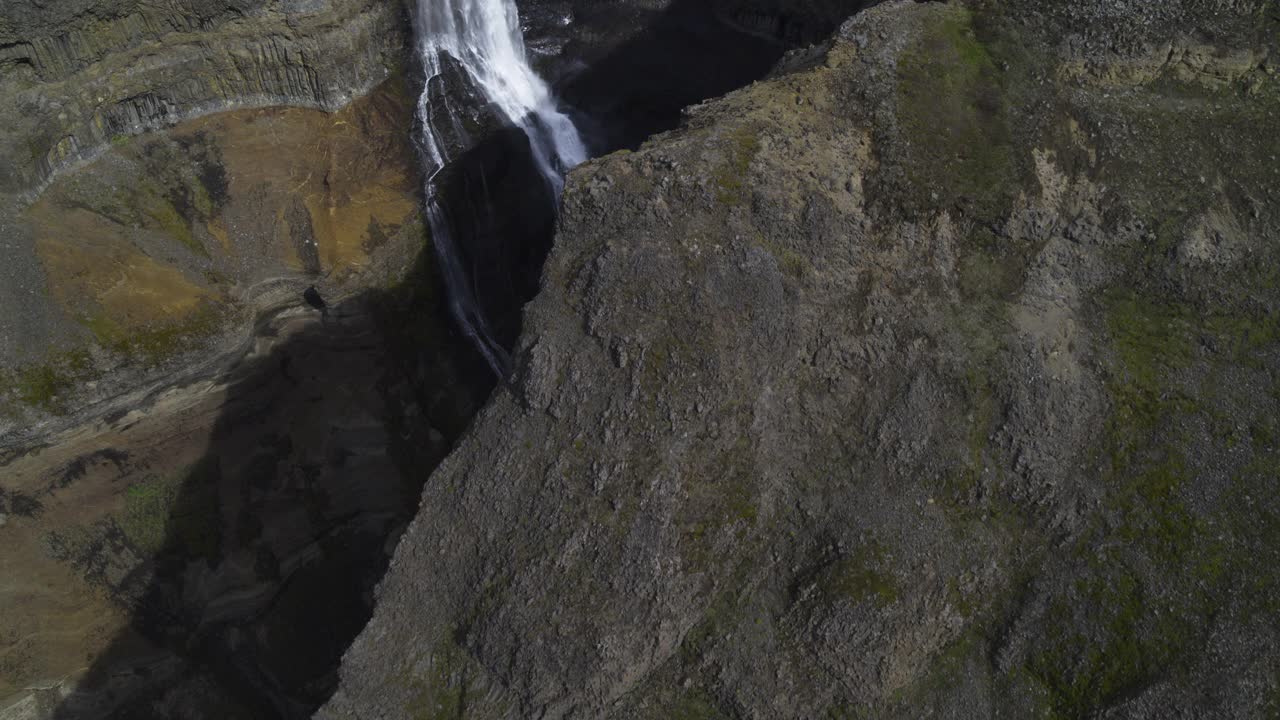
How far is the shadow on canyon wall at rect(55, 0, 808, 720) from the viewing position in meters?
20.1

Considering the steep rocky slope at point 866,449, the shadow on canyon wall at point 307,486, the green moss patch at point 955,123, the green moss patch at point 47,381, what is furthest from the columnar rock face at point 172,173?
the green moss patch at point 955,123

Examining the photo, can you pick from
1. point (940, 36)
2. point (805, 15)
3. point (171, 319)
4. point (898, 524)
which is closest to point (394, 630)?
point (898, 524)

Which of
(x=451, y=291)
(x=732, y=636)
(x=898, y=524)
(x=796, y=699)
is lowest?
(x=796, y=699)

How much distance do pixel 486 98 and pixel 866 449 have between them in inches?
657

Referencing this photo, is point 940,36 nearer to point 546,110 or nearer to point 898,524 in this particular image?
point 898,524

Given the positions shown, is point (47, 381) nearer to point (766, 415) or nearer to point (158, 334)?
point (158, 334)

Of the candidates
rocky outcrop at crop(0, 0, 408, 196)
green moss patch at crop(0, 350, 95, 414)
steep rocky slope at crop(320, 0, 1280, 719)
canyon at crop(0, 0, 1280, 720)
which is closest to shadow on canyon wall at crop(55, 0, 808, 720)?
canyon at crop(0, 0, 1280, 720)

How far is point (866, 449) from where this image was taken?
1365 centimetres

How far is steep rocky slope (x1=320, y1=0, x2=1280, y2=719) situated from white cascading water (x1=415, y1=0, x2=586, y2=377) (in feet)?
31.1

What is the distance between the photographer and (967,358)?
13.9 m

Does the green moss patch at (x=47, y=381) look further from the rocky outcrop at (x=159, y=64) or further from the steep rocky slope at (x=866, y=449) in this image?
the steep rocky slope at (x=866, y=449)

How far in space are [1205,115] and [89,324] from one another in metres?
24.2

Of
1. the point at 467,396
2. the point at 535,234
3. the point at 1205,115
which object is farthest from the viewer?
the point at 535,234

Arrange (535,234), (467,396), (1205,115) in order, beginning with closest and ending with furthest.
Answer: (1205,115) → (467,396) → (535,234)
